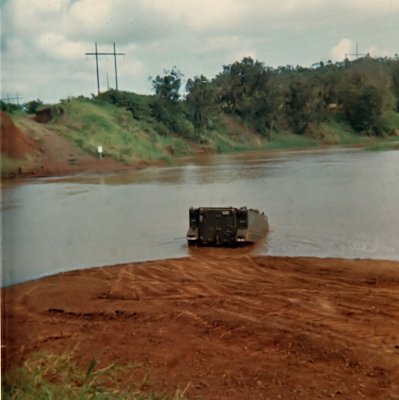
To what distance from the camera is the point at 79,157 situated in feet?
121

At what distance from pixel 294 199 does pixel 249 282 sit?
418 inches

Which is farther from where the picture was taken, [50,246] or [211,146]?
[211,146]

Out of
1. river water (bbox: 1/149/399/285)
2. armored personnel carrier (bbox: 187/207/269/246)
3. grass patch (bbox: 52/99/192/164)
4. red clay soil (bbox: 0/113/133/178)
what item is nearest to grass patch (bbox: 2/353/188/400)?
river water (bbox: 1/149/399/285)

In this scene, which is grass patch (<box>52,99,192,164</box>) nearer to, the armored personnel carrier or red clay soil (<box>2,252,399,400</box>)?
the armored personnel carrier

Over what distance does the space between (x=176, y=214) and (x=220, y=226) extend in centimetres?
554

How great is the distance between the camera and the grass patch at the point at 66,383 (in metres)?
3.38

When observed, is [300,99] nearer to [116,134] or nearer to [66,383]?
[116,134]

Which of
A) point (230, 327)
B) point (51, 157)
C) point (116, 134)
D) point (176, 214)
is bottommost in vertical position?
point (230, 327)

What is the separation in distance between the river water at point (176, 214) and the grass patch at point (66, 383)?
0.60m

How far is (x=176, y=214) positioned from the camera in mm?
16312

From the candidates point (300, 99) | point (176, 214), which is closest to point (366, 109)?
point (300, 99)

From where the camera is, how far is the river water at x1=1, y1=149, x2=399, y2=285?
11000mm

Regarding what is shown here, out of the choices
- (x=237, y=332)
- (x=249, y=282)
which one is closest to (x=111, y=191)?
(x=249, y=282)

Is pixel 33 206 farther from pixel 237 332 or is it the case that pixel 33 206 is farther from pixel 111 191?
pixel 237 332
